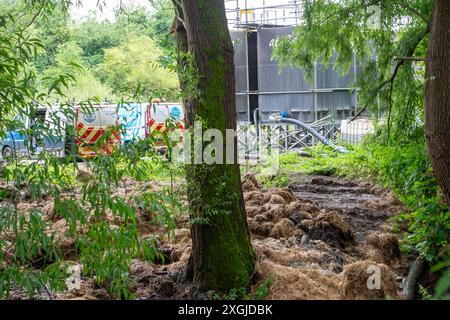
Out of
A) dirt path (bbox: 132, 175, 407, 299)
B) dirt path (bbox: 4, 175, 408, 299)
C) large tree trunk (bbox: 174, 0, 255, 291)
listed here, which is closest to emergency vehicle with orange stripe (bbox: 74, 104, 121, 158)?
dirt path (bbox: 4, 175, 408, 299)

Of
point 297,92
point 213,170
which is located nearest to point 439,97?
point 213,170

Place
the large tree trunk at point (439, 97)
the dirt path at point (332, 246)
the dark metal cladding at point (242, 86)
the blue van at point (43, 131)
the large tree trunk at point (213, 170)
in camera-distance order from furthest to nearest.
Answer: the dark metal cladding at point (242, 86) < the large tree trunk at point (439, 97) < the dirt path at point (332, 246) < the large tree trunk at point (213, 170) < the blue van at point (43, 131)

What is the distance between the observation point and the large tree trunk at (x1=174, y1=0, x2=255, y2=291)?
20.1 feet

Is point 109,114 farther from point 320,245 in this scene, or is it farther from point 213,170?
point 320,245

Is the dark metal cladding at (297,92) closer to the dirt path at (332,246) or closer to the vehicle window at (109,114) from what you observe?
the dirt path at (332,246)

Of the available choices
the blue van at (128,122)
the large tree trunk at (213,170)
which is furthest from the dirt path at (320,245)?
the blue van at (128,122)

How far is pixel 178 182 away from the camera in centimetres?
650

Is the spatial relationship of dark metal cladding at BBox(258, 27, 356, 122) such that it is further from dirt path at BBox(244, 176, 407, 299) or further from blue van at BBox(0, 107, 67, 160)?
blue van at BBox(0, 107, 67, 160)

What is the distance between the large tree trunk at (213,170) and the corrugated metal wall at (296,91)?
16372mm

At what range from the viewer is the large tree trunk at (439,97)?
23.6 feet

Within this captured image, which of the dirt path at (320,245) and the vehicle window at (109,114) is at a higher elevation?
the vehicle window at (109,114)

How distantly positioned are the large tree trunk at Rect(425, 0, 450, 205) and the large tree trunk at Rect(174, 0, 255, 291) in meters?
2.46

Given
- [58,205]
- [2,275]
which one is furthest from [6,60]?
[2,275]
